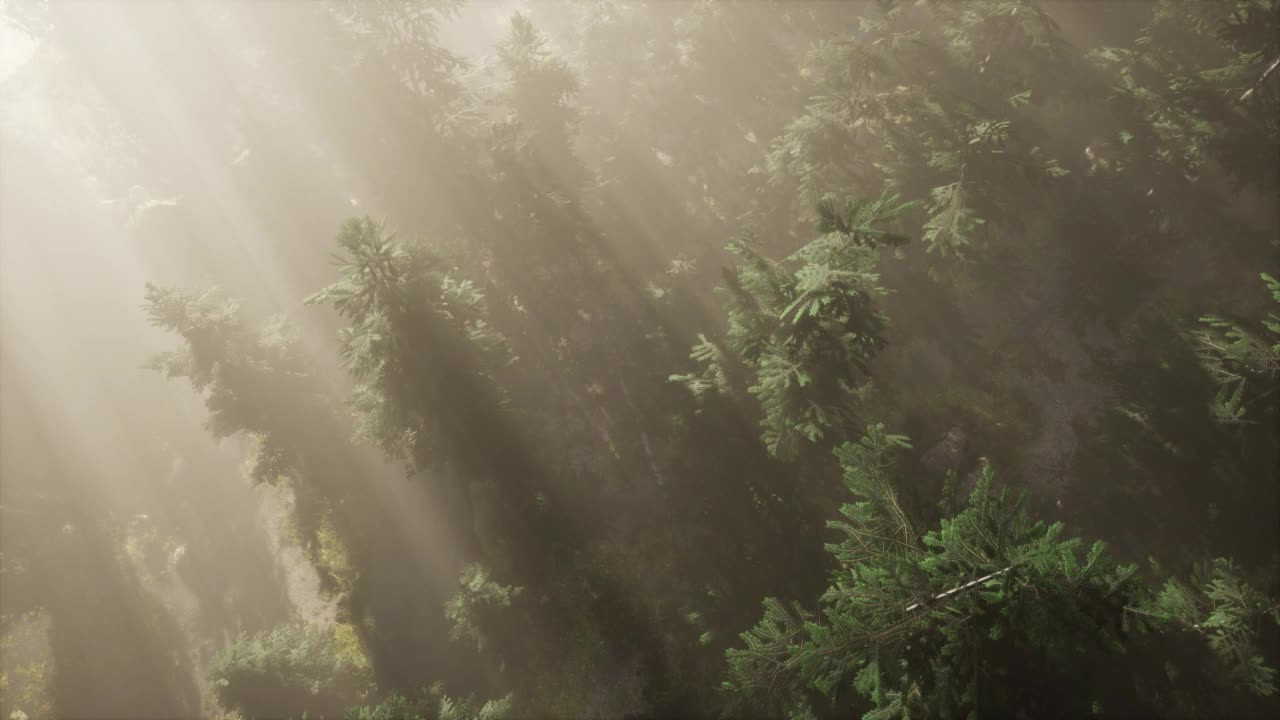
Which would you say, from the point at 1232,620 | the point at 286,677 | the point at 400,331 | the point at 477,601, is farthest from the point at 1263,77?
the point at 286,677

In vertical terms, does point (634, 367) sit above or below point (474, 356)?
below

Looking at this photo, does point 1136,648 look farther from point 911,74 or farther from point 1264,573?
point 911,74

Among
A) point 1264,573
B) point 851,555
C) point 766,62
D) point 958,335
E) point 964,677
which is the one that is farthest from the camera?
point 766,62

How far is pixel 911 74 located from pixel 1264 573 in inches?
878

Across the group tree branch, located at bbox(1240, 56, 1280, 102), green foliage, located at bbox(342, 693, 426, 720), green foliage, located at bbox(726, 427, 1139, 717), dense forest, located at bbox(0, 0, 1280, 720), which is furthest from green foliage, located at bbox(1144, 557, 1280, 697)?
green foliage, located at bbox(342, 693, 426, 720)

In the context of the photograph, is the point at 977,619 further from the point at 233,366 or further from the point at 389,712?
the point at 233,366

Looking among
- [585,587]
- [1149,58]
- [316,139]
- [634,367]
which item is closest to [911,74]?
[1149,58]

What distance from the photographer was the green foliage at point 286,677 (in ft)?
60.8

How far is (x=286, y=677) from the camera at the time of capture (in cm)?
1930

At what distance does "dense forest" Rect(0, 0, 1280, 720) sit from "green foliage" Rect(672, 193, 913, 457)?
0.12 m

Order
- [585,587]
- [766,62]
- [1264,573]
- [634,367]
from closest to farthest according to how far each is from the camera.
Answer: [1264,573] → [585,587] → [634,367] → [766,62]

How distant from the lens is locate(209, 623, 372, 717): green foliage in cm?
1855

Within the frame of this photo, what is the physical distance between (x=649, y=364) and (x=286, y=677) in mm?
19902

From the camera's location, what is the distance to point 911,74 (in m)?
19.4
